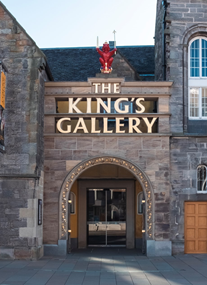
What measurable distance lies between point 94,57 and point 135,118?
8685 millimetres

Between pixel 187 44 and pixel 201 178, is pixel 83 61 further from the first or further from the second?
pixel 201 178

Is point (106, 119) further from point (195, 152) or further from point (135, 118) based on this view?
point (195, 152)

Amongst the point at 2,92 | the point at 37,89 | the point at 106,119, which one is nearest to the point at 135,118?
the point at 106,119

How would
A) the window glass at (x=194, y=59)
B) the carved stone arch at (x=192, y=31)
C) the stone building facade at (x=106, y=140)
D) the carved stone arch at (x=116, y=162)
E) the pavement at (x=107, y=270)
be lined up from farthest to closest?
the window glass at (x=194, y=59)
the carved stone arch at (x=192, y=31)
the carved stone arch at (x=116, y=162)
the stone building facade at (x=106, y=140)
the pavement at (x=107, y=270)

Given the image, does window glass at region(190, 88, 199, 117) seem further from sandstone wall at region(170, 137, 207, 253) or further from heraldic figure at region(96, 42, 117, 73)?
heraldic figure at region(96, 42, 117, 73)

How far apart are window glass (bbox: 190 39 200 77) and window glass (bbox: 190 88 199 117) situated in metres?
0.67

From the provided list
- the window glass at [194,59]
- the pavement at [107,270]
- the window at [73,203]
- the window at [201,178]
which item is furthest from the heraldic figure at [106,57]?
the pavement at [107,270]

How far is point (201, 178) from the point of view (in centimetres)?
1845

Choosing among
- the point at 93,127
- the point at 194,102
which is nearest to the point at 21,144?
the point at 93,127

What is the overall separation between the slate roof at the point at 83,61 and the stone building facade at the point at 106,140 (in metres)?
4.54

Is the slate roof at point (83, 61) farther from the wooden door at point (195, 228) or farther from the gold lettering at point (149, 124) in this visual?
the wooden door at point (195, 228)

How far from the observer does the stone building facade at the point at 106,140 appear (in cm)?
1677

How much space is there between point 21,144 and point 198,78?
7.66m

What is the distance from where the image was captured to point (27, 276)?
516 inches
